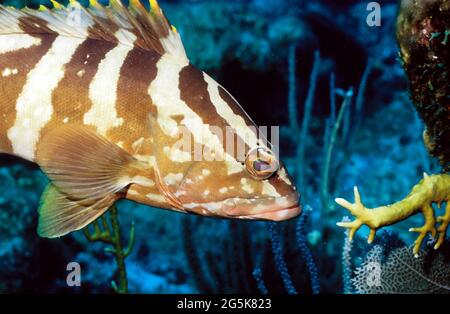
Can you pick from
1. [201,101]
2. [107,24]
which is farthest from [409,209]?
[107,24]

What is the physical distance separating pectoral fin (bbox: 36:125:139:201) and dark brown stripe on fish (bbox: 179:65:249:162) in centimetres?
56

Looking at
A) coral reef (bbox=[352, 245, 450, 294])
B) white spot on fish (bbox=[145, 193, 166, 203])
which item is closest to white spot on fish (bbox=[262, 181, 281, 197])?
white spot on fish (bbox=[145, 193, 166, 203])

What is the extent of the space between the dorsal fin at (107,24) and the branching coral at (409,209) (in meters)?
1.65

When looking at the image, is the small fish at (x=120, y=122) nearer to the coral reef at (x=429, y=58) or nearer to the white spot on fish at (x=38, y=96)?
the white spot on fish at (x=38, y=96)

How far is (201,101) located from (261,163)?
602mm

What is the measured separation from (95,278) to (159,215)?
1701 mm

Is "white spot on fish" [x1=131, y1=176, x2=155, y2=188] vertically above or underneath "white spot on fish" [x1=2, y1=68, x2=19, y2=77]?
underneath

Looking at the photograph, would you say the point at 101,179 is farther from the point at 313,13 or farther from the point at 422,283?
the point at 313,13

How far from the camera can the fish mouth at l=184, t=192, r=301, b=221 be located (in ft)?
8.39

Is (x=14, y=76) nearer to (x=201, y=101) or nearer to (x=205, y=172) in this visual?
(x=201, y=101)

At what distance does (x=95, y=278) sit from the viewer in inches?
213

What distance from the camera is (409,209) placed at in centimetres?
261

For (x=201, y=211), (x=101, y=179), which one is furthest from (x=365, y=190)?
(x=101, y=179)

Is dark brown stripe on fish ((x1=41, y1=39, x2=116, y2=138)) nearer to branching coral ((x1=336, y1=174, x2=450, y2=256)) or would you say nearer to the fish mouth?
the fish mouth
